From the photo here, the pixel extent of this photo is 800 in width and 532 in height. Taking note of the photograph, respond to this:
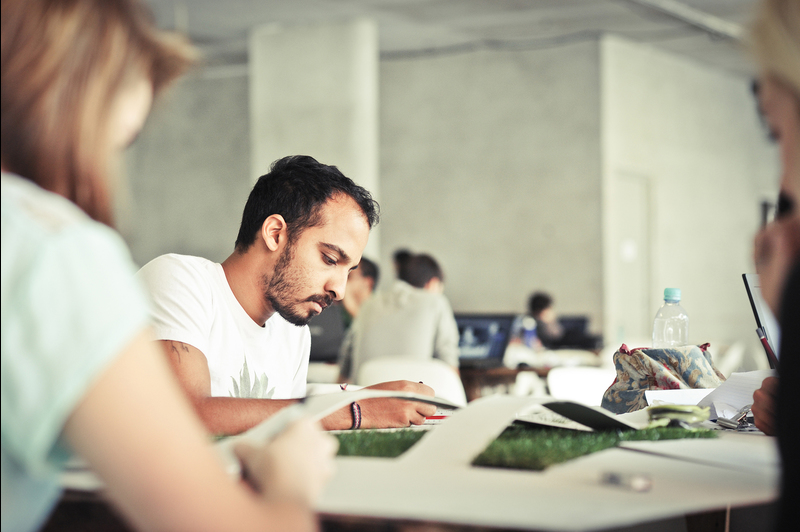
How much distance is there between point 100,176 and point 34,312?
171 mm

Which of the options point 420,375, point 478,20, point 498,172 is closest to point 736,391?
point 420,375

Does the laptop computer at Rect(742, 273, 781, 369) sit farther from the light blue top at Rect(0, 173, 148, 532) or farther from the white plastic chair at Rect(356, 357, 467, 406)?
the white plastic chair at Rect(356, 357, 467, 406)

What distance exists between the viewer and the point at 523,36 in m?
8.23

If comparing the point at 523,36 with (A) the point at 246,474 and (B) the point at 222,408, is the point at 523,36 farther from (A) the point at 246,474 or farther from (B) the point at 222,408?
(A) the point at 246,474

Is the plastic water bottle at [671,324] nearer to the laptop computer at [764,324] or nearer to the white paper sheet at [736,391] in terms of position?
the laptop computer at [764,324]

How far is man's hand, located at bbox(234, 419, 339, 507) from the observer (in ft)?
2.58

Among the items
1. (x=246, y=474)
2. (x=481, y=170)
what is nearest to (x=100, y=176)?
(x=246, y=474)

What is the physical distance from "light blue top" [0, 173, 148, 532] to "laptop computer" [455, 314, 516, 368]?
16.0 feet

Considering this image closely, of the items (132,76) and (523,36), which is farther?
(523,36)

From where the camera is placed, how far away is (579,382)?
2.95 meters

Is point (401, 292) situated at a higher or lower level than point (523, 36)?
lower

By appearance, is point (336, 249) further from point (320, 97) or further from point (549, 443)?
point (320, 97)

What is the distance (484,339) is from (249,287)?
387 centimetres

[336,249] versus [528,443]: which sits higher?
[336,249]
